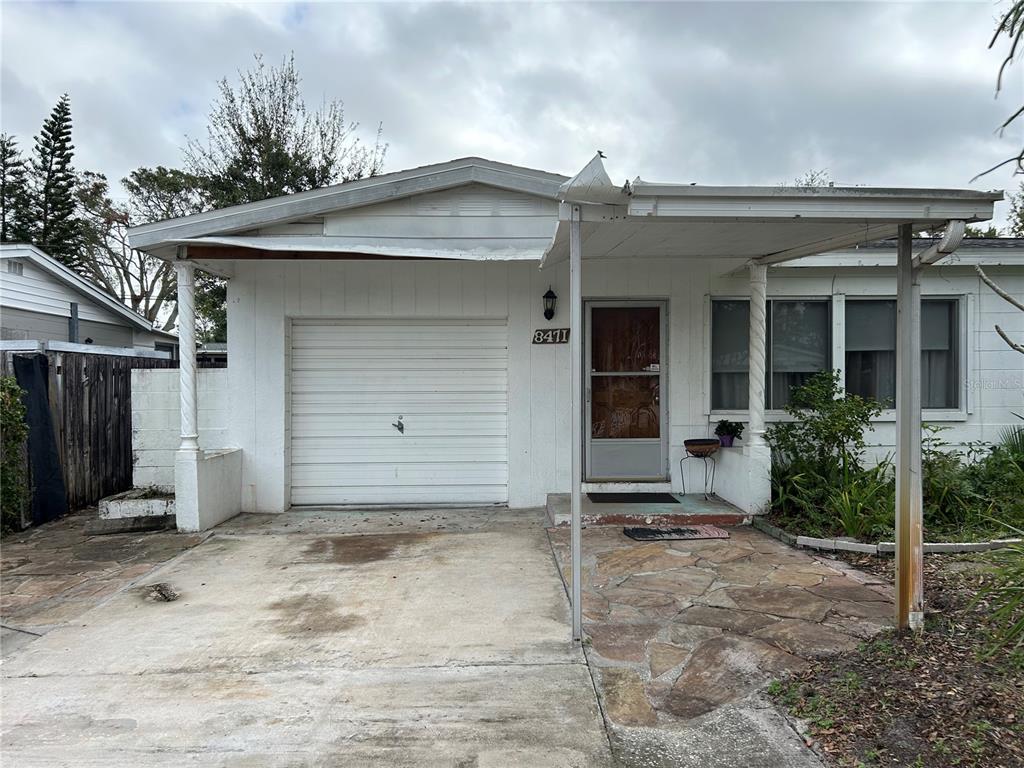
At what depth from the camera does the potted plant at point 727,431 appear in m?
6.74

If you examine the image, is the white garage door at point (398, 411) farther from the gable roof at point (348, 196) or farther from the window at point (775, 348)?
the window at point (775, 348)

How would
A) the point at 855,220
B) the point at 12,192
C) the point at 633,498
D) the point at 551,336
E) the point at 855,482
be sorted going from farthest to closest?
the point at 12,192, the point at 551,336, the point at 633,498, the point at 855,482, the point at 855,220

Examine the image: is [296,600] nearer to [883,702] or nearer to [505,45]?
[883,702]

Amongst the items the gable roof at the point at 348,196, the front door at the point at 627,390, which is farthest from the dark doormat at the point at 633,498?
the gable roof at the point at 348,196

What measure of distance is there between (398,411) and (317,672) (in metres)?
4.19

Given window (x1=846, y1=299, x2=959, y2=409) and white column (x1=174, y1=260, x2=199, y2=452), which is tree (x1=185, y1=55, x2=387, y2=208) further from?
window (x1=846, y1=299, x2=959, y2=409)

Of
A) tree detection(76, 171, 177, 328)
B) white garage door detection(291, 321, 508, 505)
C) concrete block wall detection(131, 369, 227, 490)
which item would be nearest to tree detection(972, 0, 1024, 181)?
white garage door detection(291, 321, 508, 505)

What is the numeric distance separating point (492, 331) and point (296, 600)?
388cm

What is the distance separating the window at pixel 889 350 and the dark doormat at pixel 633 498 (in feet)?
8.61

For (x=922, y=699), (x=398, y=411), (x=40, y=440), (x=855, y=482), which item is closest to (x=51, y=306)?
(x=40, y=440)

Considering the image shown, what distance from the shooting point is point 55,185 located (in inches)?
717

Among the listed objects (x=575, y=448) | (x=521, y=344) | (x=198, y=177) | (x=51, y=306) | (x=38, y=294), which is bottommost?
(x=575, y=448)

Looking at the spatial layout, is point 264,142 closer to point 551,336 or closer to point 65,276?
point 65,276

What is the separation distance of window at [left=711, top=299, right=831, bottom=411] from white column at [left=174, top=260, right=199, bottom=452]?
19.1 ft
